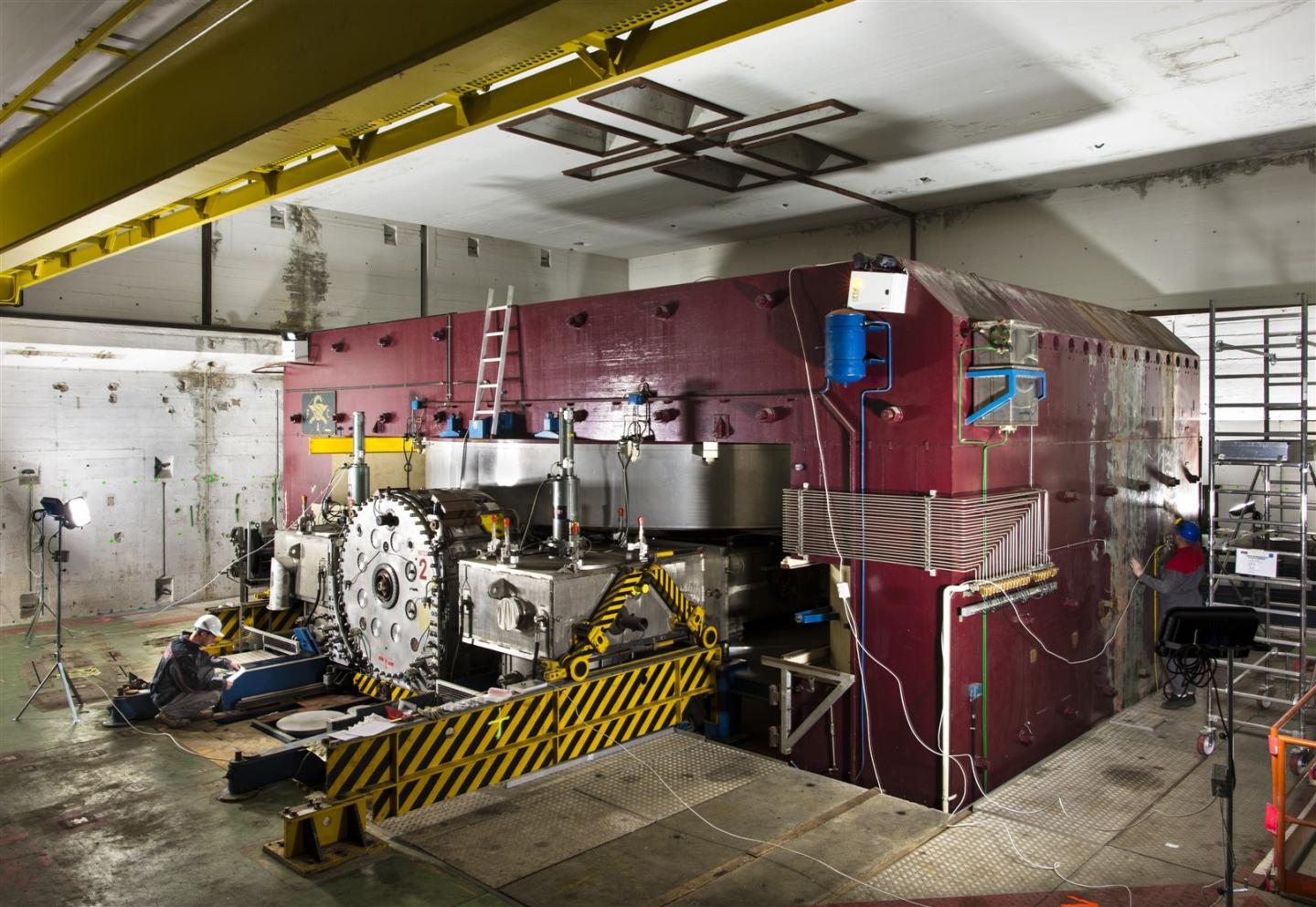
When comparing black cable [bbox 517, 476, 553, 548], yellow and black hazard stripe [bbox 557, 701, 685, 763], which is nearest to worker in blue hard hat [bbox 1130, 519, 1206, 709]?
yellow and black hazard stripe [bbox 557, 701, 685, 763]

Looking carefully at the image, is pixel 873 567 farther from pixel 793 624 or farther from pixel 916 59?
pixel 916 59

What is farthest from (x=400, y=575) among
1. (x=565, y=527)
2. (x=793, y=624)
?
(x=793, y=624)

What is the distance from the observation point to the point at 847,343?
5.84 metres

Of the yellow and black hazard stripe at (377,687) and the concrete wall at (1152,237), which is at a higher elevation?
the concrete wall at (1152,237)

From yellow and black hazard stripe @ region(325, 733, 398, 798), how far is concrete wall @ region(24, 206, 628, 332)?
8.28 m

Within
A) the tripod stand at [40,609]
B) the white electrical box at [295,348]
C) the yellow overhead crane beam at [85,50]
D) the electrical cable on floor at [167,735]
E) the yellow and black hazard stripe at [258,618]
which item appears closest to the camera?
the yellow overhead crane beam at [85,50]

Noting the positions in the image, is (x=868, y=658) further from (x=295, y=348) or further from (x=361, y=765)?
(x=295, y=348)

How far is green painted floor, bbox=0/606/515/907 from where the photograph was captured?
4668 mm

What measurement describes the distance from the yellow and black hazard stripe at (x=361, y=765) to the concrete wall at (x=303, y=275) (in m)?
8.28

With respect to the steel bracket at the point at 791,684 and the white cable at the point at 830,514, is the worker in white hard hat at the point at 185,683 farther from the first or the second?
the white cable at the point at 830,514

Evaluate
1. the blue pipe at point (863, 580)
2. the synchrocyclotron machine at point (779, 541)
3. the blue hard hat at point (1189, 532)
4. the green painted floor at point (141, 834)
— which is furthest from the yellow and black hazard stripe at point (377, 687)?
the blue hard hat at point (1189, 532)

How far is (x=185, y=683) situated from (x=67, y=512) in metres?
2.45

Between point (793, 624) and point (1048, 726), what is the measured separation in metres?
2.31

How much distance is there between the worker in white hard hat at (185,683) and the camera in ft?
23.8
